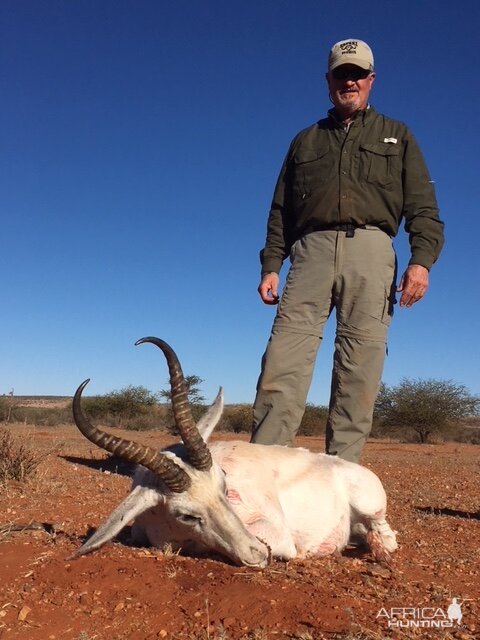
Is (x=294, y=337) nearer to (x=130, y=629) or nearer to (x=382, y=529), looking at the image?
(x=382, y=529)

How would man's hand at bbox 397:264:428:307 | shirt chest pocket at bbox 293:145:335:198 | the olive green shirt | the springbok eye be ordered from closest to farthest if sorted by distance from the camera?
the springbok eye
man's hand at bbox 397:264:428:307
the olive green shirt
shirt chest pocket at bbox 293:145:335:198

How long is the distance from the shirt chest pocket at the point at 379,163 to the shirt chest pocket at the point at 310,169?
265 mm

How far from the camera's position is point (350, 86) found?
5.39m

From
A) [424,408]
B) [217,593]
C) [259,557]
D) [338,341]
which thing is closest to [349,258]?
[338,341]

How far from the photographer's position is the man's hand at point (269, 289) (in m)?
5.71

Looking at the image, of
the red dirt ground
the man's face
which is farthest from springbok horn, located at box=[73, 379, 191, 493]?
the man's face

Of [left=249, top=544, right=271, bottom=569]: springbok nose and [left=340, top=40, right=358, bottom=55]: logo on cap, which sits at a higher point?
[left=340, top=40, right=358, bottom=55]: logo on cap

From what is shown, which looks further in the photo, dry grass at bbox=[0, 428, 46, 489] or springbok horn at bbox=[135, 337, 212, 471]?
dry grass at bbox=[0, 428, 46, 489]

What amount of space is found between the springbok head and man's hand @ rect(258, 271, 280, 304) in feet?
6.90

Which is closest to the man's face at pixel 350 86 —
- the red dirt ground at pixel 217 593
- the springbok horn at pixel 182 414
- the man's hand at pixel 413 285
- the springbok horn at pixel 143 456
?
the man's hand at pixel 413 285

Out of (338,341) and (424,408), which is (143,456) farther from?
(424,408)

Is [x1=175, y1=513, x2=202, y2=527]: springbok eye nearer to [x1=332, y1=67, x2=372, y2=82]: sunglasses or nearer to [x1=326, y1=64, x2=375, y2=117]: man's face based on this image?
[x1=326, y1=64, x2=375, y2=117]: man's face

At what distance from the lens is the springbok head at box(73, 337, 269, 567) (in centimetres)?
355

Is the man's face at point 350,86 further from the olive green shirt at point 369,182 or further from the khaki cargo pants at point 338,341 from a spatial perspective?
the khaki cargo pants at point 338,341
